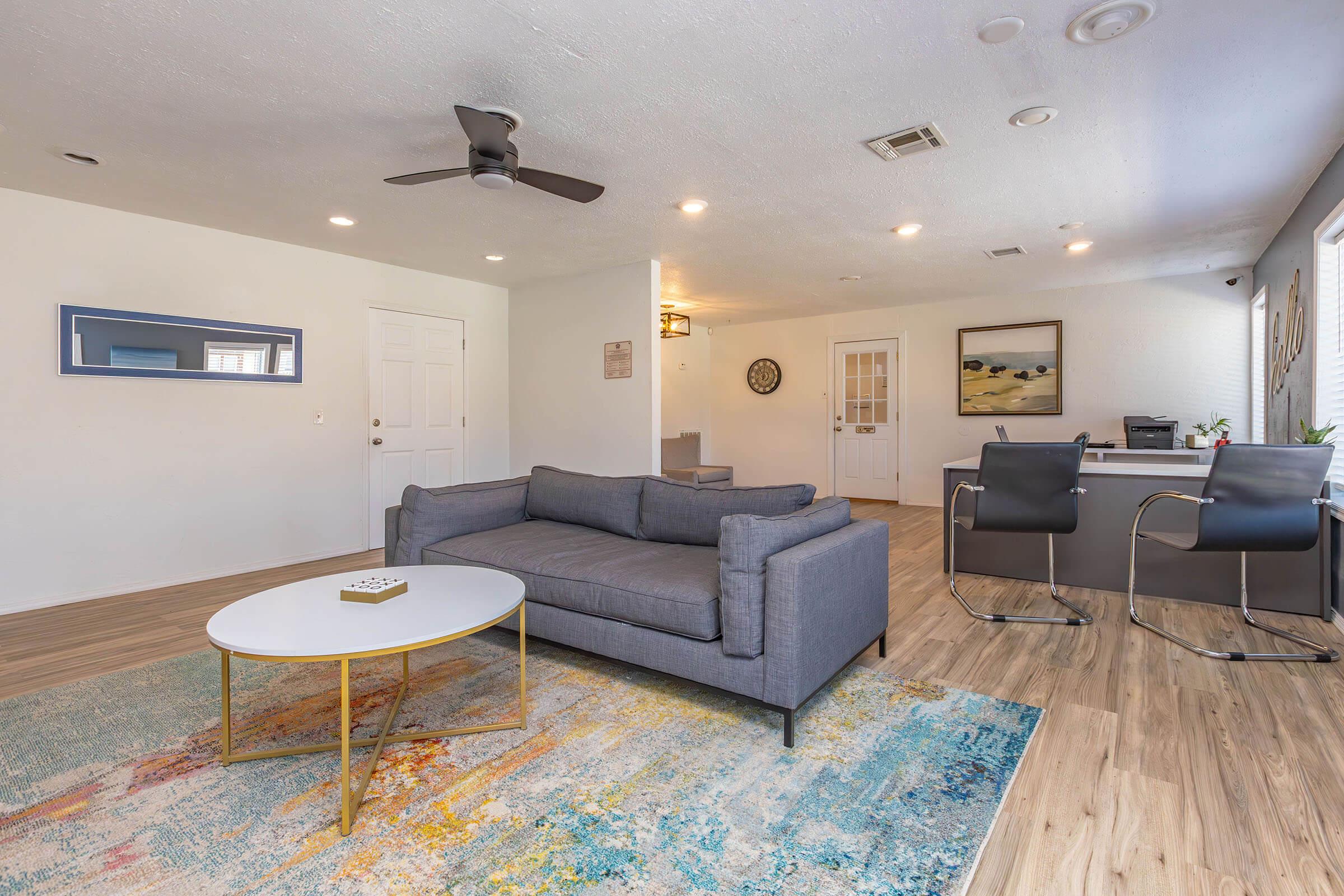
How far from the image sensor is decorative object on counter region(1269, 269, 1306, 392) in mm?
3832

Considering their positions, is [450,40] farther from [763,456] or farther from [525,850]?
[763,456]

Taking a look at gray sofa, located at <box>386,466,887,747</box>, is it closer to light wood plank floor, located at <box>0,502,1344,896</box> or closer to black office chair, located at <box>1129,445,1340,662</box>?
light wood plank floor, located at <box>0,502,1344,896</box>

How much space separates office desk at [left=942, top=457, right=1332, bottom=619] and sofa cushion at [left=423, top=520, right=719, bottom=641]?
228 centimetres

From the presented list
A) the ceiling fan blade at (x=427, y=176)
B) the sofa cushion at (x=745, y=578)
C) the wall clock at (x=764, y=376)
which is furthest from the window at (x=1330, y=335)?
the wall clock at (x=764, y=376)

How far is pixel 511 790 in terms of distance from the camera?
1.79 meters

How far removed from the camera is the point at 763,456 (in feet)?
27.5

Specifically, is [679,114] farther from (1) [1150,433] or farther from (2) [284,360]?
(1) [1150,433]

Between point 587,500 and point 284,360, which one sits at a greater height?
point 284,360

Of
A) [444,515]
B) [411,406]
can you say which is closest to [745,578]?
[444,515]

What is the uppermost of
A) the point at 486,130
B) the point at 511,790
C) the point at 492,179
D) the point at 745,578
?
the point at 486,130

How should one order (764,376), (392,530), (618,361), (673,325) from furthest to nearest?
(764,376) < (673,325) < (618,361) < (392,530)

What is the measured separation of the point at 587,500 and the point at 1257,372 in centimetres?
588

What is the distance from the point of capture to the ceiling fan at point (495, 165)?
2.43 metres

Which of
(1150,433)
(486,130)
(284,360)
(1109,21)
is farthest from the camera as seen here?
(1150,433)
